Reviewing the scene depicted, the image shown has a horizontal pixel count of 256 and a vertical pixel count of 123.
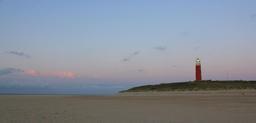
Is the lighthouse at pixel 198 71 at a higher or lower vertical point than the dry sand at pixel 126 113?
higher

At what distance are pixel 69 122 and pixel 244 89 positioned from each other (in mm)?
37547

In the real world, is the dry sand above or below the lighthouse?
below

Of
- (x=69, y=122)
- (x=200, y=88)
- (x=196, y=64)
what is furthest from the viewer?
(x=196, y=64)

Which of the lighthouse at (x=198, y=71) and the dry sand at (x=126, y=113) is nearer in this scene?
the dry sand at (x=126, y=113)

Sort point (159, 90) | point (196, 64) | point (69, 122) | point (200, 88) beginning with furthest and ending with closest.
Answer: point (196, 64), point (159, 90), point (200, 88), point (69, 122)

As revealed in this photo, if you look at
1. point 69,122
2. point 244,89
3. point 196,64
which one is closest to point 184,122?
point 69,122

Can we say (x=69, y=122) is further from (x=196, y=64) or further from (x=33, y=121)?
(x=196, y=64)

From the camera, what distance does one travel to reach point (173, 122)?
14.4 metres

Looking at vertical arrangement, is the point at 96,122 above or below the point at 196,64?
below

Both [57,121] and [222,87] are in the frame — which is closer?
[57,121]

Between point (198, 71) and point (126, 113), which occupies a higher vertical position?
point (198, 71)

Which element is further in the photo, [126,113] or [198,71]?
[198,71]

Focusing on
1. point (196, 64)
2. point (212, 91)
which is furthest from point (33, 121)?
point (196, 64)

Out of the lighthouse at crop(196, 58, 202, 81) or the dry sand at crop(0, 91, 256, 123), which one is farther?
the lighthouse at crop(196, 58, 202, 81)
